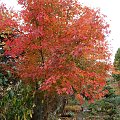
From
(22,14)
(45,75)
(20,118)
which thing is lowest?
(20,118)

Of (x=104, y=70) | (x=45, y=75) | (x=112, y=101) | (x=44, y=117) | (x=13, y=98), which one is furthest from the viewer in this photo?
(x=112, y=101)

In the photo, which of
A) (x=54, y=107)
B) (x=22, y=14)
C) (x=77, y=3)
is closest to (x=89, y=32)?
(x=77, y=3)

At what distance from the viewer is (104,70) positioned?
1027cm

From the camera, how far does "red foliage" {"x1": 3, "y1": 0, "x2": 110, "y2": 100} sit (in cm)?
793

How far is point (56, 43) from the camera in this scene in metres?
8.06

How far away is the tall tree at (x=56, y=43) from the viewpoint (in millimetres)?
7934

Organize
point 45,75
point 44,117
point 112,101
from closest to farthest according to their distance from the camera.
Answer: point 45,75
point 44,117
point 112,101

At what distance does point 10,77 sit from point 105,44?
3556 mm

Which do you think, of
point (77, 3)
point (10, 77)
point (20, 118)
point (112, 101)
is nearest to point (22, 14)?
point (77, 3)

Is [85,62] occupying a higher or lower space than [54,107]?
higher

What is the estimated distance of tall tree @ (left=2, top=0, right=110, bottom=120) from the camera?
793 centimetres

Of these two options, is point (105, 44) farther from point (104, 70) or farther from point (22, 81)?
point (22, 81)

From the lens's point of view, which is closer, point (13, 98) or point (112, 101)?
point (13, 98)

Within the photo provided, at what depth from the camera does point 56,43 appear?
8.06 meters
